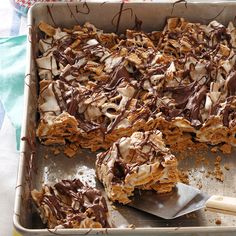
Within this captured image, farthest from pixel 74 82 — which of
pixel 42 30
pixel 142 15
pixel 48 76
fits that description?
pixel 142 15

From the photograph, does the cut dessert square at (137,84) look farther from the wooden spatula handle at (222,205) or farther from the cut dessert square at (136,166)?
the wooden spatula handle at (222,205)

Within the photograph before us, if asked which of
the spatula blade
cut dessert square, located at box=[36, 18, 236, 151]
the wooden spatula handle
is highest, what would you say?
cut dessert square, located at box=[36, 18, 236, 151]

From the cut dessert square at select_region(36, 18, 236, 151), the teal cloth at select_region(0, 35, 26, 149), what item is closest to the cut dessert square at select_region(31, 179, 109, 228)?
the cut dessert square at select_region(36, 18, 236, 151)

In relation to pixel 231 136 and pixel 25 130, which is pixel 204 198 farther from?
pixel 25 130

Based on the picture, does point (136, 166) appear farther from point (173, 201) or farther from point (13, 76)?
point (13, 76)

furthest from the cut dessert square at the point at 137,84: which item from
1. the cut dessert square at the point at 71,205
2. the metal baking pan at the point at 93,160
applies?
the cut dessert square at the point at 71,205

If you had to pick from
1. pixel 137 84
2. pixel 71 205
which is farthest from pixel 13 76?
pixel 71 205

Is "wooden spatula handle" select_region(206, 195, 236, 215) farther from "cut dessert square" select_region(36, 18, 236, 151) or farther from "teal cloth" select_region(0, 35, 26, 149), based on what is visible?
"teal cloth" select_region(0, 35, 26, 149)
